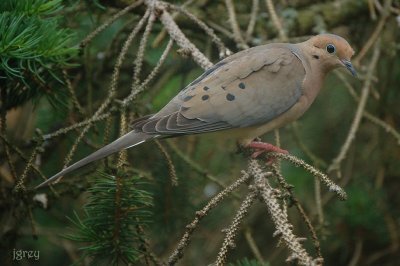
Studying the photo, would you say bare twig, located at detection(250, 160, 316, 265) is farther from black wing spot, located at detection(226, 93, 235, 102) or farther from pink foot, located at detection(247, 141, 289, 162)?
black wing spot, located at detection(226, 93, 235, 102)

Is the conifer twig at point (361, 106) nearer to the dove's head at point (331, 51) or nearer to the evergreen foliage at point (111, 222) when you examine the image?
the dove's head at point (331, 51)

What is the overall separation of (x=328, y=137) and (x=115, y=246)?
2270mm

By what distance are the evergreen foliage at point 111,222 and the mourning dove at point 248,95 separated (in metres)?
0.58

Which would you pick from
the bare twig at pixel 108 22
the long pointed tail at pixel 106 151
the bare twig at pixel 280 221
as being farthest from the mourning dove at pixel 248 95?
the bare twig at pixel 280 221

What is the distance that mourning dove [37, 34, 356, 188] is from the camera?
275cm

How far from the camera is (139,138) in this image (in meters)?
2.52

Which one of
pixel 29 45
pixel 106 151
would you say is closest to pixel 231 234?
pixel 106 151

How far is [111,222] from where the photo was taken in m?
2.03

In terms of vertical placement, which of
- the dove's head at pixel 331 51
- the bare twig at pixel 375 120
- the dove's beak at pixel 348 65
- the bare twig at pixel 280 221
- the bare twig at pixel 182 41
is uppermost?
the bare twig at pixel 182 41

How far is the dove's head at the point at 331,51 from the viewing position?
10.1 feet

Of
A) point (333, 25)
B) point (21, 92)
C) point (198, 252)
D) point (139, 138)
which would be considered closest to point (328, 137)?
point (333, 25)

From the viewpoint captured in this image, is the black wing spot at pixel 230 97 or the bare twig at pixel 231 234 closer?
the bare twig at pixel 231 234

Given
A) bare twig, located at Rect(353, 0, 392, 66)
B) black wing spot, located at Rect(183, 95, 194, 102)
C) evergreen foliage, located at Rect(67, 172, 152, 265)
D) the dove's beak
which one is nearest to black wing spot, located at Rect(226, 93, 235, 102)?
black wing spot, located at Rect(183, 95, 194, 102)

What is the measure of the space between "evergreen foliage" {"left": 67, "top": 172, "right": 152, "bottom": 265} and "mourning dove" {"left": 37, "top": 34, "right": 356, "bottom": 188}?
58cm
